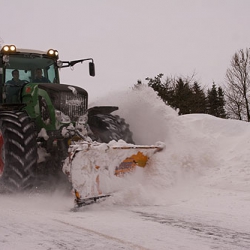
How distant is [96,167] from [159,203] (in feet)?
3.66

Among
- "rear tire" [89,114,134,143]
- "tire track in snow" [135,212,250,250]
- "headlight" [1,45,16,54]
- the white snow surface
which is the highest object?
"headlight" [1,45,16,54]

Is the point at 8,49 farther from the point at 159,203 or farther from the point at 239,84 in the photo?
the point at 239,84

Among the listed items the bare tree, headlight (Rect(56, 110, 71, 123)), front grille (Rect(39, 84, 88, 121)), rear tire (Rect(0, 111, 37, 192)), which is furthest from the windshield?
the bare tree

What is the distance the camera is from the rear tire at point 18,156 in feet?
19.4

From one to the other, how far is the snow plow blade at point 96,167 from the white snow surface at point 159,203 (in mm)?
169

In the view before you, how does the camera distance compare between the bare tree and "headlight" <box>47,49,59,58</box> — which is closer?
"headlight" <box>47,49,59,58</box>

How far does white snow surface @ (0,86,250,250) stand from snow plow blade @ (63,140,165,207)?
17 centimetres

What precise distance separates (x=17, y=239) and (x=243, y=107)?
82.0 ft

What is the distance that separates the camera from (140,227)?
13.8ft

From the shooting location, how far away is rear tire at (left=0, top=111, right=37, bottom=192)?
19.4ft

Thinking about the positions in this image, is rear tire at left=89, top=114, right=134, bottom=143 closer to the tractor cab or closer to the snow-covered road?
the tractor cab

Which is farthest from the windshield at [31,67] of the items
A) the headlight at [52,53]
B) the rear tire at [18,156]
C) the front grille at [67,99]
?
the rear tire at [18,156]

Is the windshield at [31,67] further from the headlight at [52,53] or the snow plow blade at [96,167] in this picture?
the snow plow blade at [96,167]

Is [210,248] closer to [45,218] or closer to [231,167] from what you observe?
[45,218]
